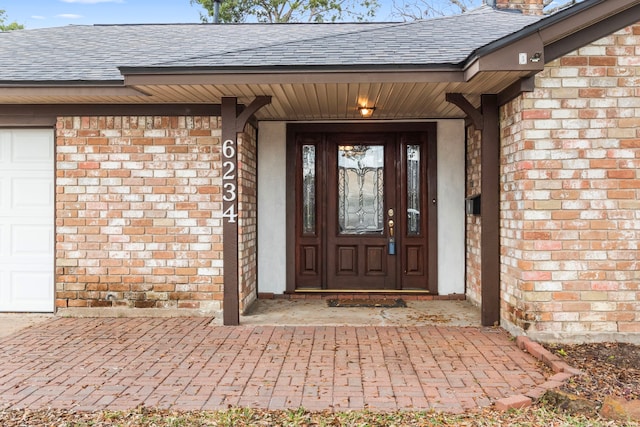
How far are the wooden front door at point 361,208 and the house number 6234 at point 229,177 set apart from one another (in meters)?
1.75

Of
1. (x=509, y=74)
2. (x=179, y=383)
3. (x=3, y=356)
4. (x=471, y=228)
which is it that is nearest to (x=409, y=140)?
(x=471, y=228)

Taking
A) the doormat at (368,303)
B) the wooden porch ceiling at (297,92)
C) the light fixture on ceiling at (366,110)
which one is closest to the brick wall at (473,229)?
the wooden porch ceiling at (297,92)

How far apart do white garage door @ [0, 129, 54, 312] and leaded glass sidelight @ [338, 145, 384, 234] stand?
3.66 m

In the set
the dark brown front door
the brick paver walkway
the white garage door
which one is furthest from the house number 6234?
the white garage door

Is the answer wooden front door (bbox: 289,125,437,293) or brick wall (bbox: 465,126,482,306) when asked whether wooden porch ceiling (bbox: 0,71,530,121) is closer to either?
brick wall (bbox: 465,126,482,306)

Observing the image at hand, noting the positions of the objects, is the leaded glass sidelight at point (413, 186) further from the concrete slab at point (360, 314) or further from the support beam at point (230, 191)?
the support beam at point (230, 191)

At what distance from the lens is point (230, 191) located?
207 inches

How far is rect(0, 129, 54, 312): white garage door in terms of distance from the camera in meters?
5.95

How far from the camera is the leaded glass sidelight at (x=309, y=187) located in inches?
277

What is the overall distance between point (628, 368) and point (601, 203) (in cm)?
146

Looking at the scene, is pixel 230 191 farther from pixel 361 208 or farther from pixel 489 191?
pixel 489 191

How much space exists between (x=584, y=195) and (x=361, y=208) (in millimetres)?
3048

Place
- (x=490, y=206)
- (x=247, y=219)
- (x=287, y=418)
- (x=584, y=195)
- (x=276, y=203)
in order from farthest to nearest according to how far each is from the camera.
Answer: (x=276, y=203) → (x=247, y=219) → (x=490, y=206) → (x=584, y=195) → (x=287, y=418)

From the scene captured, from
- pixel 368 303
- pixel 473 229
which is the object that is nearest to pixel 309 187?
pixel 368 303
